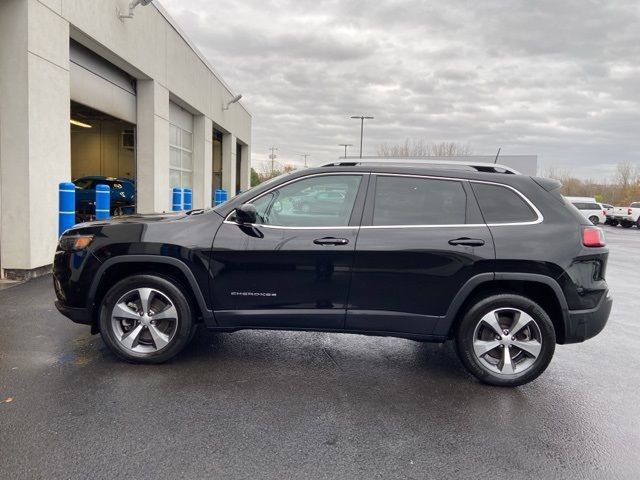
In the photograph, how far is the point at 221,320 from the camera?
4066mm

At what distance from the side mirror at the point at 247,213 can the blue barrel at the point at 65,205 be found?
213 inches

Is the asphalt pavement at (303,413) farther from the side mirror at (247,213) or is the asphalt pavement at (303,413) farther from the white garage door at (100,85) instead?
the white garage door at (100,85)

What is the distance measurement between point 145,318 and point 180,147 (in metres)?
14.2

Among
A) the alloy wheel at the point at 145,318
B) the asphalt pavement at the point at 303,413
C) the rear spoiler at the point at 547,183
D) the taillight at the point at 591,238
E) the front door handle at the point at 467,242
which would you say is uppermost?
the rear spoiler at the point at 547,183

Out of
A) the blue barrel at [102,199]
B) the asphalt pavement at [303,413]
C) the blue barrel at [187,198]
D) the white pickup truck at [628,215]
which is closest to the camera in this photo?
the asphalt pavement at [303,413]

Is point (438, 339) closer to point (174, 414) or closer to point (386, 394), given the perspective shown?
point (386, 394)

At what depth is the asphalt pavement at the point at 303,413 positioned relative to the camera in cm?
275

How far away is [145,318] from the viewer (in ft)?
13.4

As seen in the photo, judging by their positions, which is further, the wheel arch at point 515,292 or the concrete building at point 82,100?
the concrete building at point 82,100

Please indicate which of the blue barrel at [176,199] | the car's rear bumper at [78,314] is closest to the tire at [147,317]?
the car's rear bumper at [78,314]

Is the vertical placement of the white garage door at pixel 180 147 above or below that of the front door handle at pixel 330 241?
above

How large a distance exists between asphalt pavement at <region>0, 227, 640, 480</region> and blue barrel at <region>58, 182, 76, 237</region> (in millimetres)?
3596

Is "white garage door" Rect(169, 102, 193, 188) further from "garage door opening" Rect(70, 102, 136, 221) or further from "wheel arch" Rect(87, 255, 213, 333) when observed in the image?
"wheel arch" Rect(87, 255, 213, 333)

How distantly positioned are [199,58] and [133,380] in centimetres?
1628
